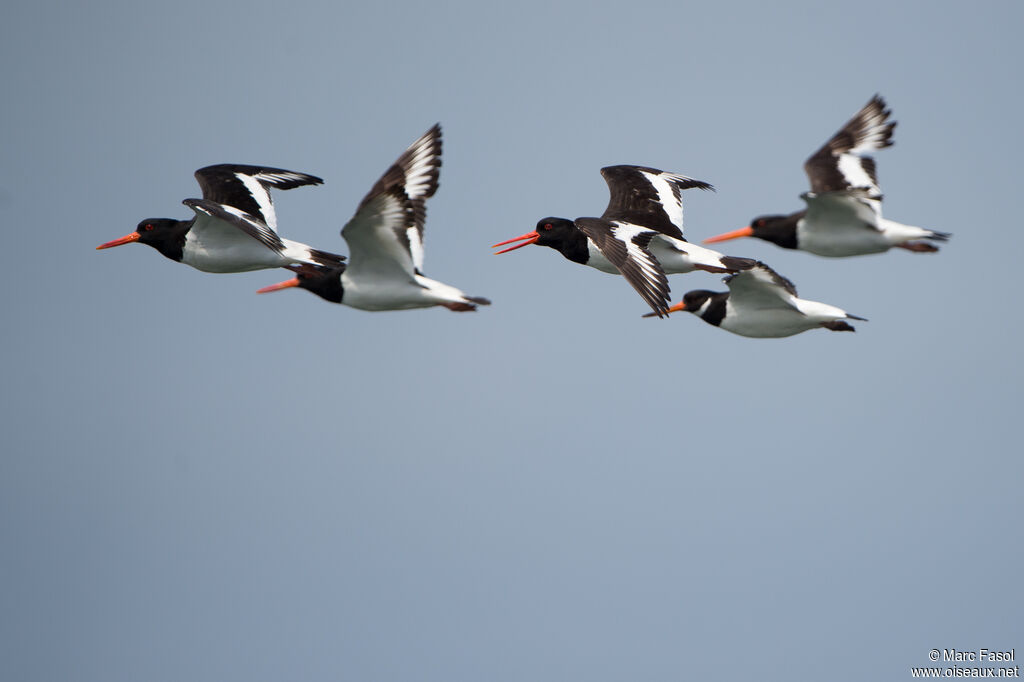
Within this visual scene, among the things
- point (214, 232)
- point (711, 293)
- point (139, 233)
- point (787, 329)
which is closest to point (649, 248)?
point (711, 293)

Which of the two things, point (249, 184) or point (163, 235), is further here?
point (249, 184)

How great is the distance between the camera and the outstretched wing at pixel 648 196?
53.0 feet

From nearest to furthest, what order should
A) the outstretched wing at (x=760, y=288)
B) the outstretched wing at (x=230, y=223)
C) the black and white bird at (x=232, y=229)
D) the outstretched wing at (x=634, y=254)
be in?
the outstretched wing at (x=634, y=254), the outstretched wing at (x=760, y=288), the outstretched wing at (x=230, y=223), the black and white bird at (x=232, y=229)

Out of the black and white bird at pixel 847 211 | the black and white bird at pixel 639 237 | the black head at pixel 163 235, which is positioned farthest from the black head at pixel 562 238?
the black head at pixel 163 235

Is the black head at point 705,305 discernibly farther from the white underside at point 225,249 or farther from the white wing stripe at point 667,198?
the white underside at point 225,249

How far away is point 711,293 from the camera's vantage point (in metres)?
15.2

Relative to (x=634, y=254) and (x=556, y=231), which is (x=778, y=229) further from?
(x=556, y=231)

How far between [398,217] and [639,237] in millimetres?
3353

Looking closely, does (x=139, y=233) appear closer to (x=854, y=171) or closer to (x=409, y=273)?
(x=409, y=273)

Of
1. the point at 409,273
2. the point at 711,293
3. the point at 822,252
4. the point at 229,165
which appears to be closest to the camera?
the point at 409,273

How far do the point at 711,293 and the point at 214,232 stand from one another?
551 cm

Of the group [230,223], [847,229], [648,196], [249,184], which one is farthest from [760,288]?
[249,184]

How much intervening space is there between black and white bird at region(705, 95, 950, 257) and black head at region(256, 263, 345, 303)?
4.17 m

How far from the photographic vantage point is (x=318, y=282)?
13695mm
